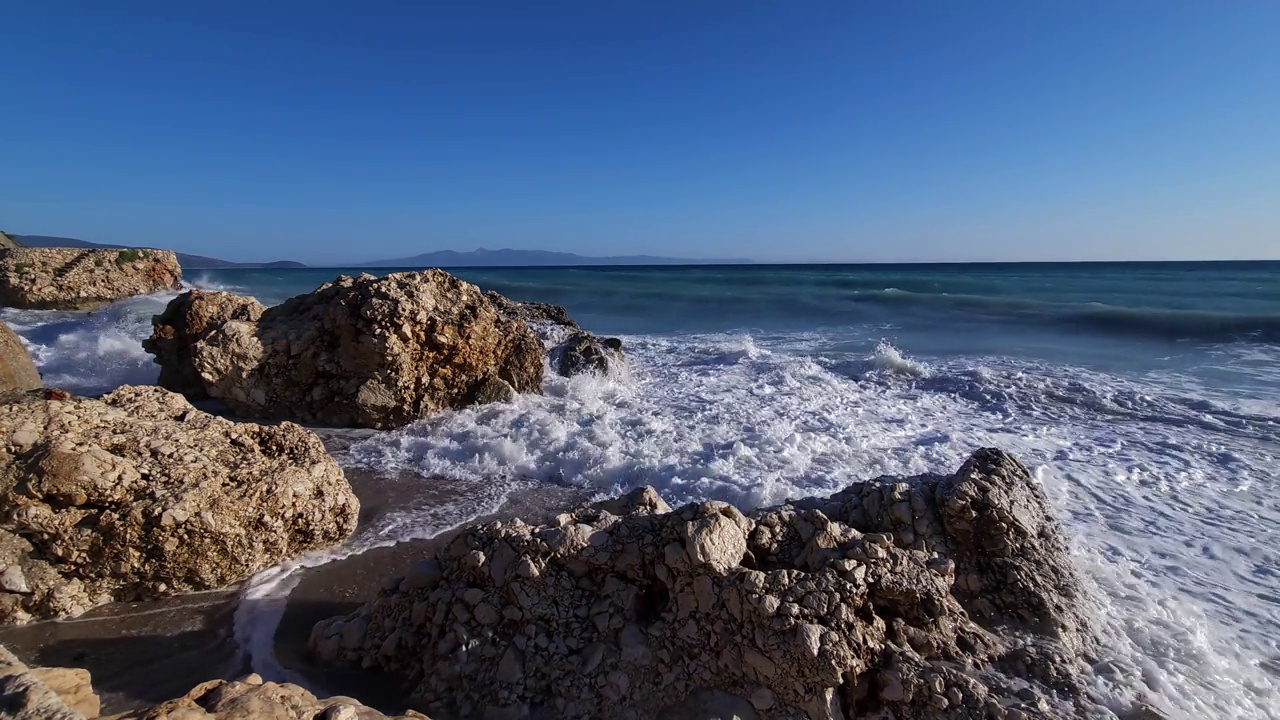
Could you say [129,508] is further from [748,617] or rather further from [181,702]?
[748,617]

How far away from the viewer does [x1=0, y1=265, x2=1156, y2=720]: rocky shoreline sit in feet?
7.13

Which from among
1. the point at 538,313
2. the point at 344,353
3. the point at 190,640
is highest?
the point at 538,313

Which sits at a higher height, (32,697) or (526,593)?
(32,697)

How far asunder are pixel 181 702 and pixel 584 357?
22.8ft

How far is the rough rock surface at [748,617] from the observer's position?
2174 millimetres

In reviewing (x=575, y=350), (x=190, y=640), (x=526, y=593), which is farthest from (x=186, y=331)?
(x=526, y=593)

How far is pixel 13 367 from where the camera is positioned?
16.0 ft

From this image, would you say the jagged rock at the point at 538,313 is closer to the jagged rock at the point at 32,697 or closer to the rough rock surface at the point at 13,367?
the rough rock surface at the point at 13,367

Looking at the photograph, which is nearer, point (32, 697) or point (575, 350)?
point (32, 697)

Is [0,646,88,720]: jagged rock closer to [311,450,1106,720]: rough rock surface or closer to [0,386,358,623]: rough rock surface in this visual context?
[311,450,1106,720]: rough rock surface

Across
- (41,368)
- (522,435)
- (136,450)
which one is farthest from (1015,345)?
(41,368)

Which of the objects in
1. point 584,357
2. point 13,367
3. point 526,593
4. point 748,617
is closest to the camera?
point 748,617

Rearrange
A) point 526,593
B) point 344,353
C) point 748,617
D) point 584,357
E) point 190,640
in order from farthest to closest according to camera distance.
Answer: point 584,357
point 344,353
point 190,640
point 526,593
point 748,617

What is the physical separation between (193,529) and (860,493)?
350 centimetres
